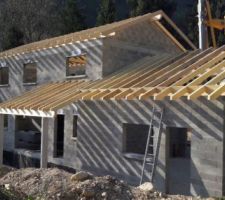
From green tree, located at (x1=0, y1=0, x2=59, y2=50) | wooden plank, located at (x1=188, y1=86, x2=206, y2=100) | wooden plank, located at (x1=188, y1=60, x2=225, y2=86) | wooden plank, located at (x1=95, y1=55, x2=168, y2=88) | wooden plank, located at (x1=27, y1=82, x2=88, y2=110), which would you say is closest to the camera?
wooden plank, located at (x1=188, y1=86, x2=206, y2=100)

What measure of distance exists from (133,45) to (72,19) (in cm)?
2144

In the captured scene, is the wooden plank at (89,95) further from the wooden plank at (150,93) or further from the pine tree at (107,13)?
the pine tree at (107,13)

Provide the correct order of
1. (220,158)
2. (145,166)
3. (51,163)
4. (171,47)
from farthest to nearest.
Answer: (171,47) → (51,163) → (145,166) → (220,158)

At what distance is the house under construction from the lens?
1135cm

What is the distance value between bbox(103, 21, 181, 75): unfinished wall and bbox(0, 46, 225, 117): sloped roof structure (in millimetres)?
466

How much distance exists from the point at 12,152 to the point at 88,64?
686 cm

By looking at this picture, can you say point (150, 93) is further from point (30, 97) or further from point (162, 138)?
point (30, 97)

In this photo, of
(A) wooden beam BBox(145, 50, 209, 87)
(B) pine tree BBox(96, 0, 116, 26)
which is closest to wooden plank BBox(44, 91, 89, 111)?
(A) wooden beam BBox(145, 50, 209, 87)

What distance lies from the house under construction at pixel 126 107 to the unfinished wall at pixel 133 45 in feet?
0.13

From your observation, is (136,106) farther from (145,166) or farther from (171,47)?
(171,47)

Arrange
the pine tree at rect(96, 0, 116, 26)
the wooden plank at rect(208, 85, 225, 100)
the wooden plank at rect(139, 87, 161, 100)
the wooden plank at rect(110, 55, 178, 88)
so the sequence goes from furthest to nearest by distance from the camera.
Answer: the pine tree at rect(96, 0, 116, 26) → the wooden plank at rect(110, 55, 178, 88) → the wooden plank at rect(139, 87, 161, 100) → the wooden plank at rect(208, 85, 225, 100)

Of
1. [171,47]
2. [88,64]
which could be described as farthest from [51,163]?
Answer: [171,47]

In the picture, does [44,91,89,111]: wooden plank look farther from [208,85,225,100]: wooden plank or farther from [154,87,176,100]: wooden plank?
[208,85,225,100]: wooden plank

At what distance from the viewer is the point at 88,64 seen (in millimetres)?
17062
